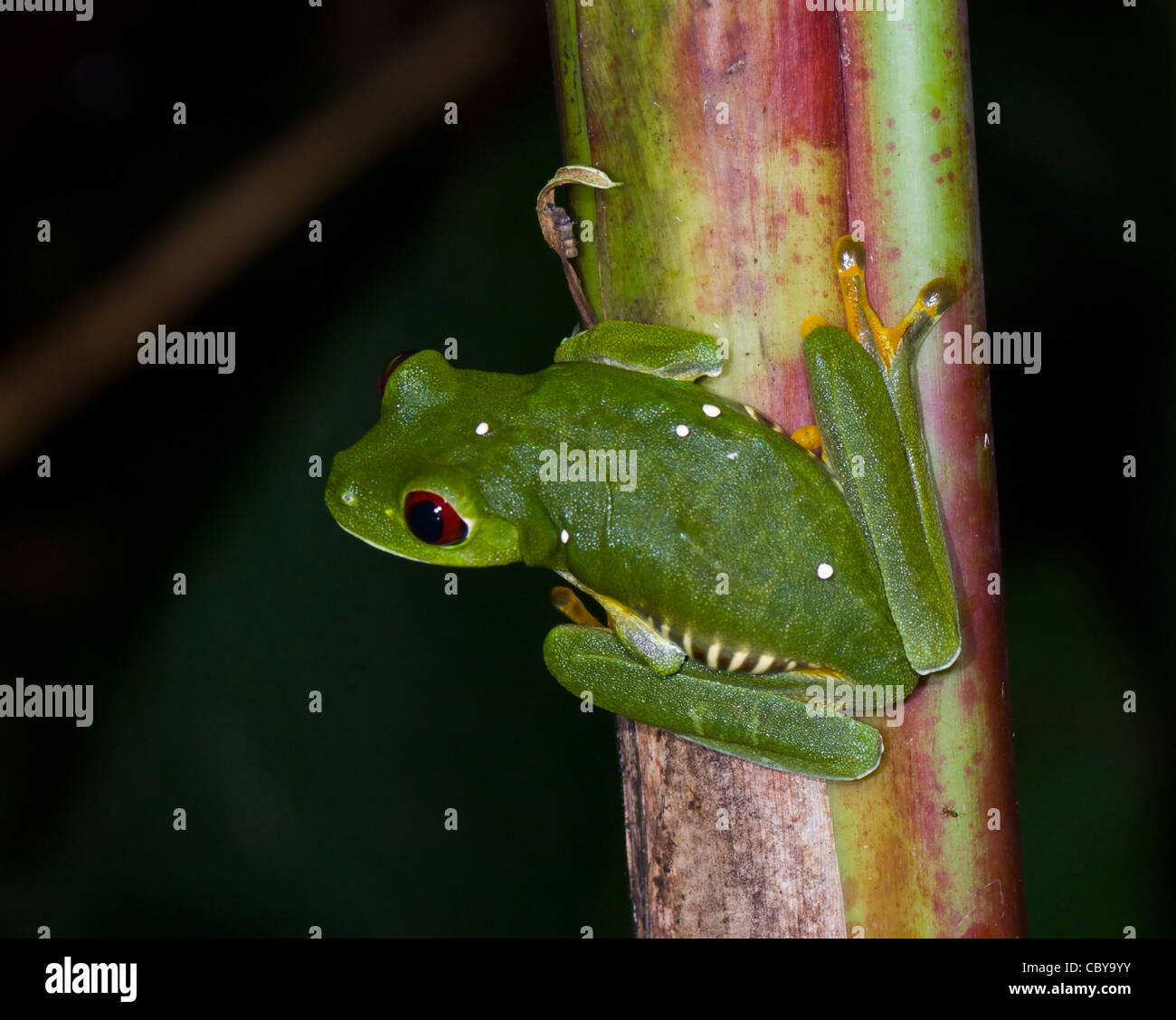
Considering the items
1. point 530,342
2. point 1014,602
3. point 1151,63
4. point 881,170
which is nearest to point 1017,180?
point 1151,63

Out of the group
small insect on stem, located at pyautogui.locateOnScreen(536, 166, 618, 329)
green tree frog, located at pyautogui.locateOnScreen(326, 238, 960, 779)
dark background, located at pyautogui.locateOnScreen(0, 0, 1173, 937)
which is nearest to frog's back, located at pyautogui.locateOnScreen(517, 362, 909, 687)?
green tree frog, located at pyautogui.locateOnScreen(326, 238, 960, 779)

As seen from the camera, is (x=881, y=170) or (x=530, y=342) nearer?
(x=881, y=170)

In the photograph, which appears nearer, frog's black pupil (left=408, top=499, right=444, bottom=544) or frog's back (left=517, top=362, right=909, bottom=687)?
frog's back (left=517, top=362, right=909, bottom=687)

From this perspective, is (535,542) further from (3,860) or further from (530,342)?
(3,860)

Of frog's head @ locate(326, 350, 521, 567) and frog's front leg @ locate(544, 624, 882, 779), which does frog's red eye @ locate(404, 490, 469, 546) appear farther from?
frog's front leg @ locate(544, 624, 882, 779)

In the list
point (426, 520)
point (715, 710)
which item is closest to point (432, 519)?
point (426, 520)

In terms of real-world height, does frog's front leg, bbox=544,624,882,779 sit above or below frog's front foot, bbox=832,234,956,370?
below

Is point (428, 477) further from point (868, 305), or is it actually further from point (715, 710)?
point (868, 305)
